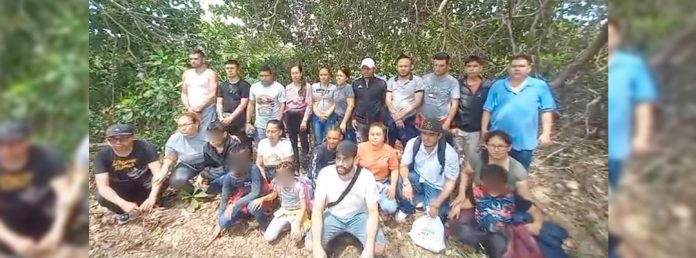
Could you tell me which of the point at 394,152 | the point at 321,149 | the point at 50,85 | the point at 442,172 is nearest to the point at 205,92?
the point at 321,149

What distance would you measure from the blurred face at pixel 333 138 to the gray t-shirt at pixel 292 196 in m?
0.32

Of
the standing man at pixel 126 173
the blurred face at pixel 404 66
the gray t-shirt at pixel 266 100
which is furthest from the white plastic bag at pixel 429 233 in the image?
the standing man at pixel 126 173

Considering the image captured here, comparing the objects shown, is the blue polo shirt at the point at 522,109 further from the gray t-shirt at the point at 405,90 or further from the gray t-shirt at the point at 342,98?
the gray t-shirt at the point at 342,98

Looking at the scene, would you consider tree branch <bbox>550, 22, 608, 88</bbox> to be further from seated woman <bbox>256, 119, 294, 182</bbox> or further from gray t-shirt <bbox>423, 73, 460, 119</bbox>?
seated woman <bbox>256, 119, 294, 182</bbox>

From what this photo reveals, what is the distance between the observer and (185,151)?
3.46 metres

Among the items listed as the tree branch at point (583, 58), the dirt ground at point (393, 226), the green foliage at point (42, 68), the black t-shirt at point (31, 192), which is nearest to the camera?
the green foliage at point (42, 68)

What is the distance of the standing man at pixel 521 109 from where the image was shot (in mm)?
A: 2994

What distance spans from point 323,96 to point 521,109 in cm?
120

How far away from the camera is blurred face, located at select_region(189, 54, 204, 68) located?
11.2ft

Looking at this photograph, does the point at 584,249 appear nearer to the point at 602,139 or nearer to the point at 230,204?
the point at 602,139

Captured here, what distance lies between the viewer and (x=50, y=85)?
2443mm

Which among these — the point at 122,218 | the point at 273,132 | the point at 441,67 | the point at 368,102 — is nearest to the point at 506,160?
the point at 441,67

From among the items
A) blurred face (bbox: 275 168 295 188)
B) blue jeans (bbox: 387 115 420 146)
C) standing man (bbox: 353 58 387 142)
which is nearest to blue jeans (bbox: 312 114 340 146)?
standing man (bbox: 353 58 387 142)

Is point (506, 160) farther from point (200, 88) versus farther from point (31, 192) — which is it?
point (31, 192)
